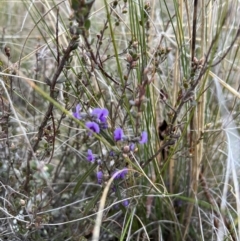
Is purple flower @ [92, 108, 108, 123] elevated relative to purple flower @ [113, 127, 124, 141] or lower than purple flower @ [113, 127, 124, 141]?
elevated

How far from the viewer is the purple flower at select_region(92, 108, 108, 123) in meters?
0.74

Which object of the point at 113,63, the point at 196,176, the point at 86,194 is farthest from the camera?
the point at 113,63

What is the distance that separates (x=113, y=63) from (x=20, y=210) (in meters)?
0.82

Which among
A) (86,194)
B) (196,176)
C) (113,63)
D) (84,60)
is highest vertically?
(84,60)

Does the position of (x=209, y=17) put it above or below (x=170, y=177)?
above

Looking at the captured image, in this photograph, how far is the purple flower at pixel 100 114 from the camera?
0.74 metres

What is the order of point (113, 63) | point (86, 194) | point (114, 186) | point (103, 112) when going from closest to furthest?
point (103, 112) < point (114, 186) < point (86, 194) < point (113, 63)

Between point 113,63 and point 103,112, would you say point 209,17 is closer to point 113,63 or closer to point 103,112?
point 103,112

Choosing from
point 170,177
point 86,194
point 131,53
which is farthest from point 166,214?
point 131,53

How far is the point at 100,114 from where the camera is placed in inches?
29.5

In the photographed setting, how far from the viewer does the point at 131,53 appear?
789 millimetres

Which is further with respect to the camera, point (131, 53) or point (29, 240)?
point (29, 240)

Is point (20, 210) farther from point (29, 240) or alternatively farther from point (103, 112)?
point (103, 112)

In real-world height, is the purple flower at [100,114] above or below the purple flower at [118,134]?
above
